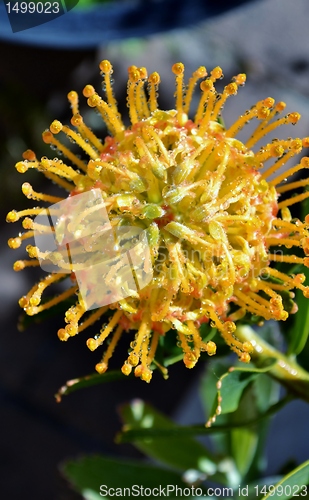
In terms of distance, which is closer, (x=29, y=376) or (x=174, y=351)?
(x=174, y=351)

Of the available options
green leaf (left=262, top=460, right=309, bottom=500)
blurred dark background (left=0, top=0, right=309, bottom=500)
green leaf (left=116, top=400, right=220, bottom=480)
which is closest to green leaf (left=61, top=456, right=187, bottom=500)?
green leaf (left=116, top=400, right=220, bottom=480)

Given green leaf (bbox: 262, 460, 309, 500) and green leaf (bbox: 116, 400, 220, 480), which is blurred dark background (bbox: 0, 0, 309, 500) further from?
green leaf (bbox: 262, 460, 309, 500)

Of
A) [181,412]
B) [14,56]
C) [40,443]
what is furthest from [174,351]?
[14,56]

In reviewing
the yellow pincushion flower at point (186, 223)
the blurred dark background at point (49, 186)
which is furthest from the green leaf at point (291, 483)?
the blurred dark background at point (49, 186)

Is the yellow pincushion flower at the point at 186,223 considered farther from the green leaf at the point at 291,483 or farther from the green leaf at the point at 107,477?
the green leaf at the point at 107,477

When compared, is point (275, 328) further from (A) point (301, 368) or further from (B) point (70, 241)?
(B) point (70, 241)
